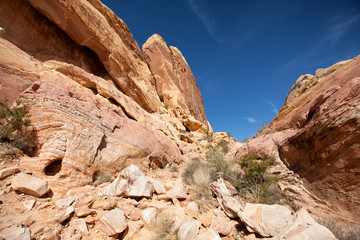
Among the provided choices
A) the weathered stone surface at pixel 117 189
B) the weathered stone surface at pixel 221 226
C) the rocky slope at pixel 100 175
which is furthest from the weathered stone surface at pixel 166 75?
the weathered stone surface at pixel 221 226

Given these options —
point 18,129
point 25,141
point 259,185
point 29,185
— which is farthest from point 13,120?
point 259,185

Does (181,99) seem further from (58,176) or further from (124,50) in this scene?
(58,176)

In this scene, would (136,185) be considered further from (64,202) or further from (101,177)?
(64,202)

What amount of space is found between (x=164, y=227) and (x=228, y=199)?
1670 millimetres

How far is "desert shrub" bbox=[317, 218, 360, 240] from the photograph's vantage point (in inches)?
90.2

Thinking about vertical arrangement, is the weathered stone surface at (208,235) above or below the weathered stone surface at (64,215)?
above

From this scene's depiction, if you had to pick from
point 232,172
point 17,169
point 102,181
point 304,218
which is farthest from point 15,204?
point 232,172

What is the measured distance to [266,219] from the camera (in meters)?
2.82

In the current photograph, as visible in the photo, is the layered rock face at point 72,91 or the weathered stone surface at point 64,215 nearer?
the weathered stone surface at point 64,215

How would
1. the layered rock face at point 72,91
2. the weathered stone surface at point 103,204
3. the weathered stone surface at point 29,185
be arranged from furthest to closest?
the layered rock face at point 72,91 < the weathered stone surface at point 103,204 < the weathered stone surface at point 29,185

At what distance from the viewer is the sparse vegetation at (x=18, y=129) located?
3451mm

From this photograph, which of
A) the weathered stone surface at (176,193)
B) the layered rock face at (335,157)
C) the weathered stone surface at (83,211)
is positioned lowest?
the weathered stone surface at (83,211)

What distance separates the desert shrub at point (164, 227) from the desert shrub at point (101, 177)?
1.99m

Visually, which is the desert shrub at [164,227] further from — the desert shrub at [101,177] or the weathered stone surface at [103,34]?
the weathered stone surface at [103,34]
